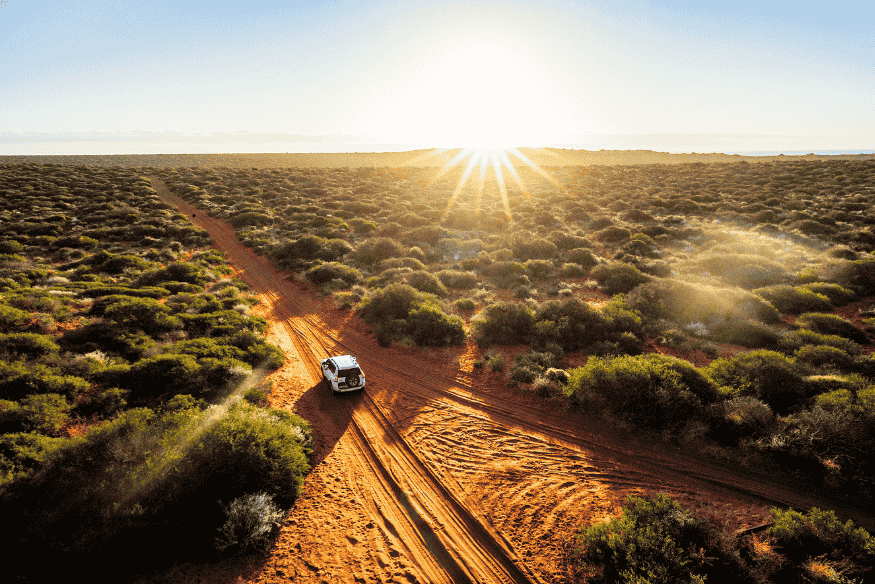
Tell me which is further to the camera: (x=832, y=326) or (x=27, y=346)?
(x=832, y=326)

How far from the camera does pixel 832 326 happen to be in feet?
47.4

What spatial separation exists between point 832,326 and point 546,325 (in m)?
12.0

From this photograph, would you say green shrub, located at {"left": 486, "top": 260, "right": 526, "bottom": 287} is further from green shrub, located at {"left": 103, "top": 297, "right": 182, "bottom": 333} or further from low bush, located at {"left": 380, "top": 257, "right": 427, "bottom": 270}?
green shrub, located at {"left": 103, "top": 297, "right": 182, "bottom": 333}

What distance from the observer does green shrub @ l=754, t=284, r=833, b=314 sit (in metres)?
17.0

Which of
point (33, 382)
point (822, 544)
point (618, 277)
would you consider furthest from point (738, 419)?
point (33, 382)

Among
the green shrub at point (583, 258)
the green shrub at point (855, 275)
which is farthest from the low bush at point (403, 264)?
the green shrub at point (855, 275)

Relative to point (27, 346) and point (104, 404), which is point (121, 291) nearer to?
point (27, 346)

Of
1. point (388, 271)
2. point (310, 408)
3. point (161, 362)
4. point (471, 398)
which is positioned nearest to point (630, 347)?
point (471, 398)

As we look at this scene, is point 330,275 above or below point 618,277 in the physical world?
below

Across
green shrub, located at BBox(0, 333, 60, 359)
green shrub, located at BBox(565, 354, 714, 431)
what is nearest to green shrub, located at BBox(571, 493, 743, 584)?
green shrub, located at BBox(565, 354, 714, 431)

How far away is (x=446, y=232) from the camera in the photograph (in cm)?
3256

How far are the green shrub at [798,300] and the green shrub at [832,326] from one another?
2037 millimetres

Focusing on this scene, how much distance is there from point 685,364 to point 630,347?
3.25 metres

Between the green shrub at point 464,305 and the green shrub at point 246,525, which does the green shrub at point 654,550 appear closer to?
the green shrub at point 246,525
